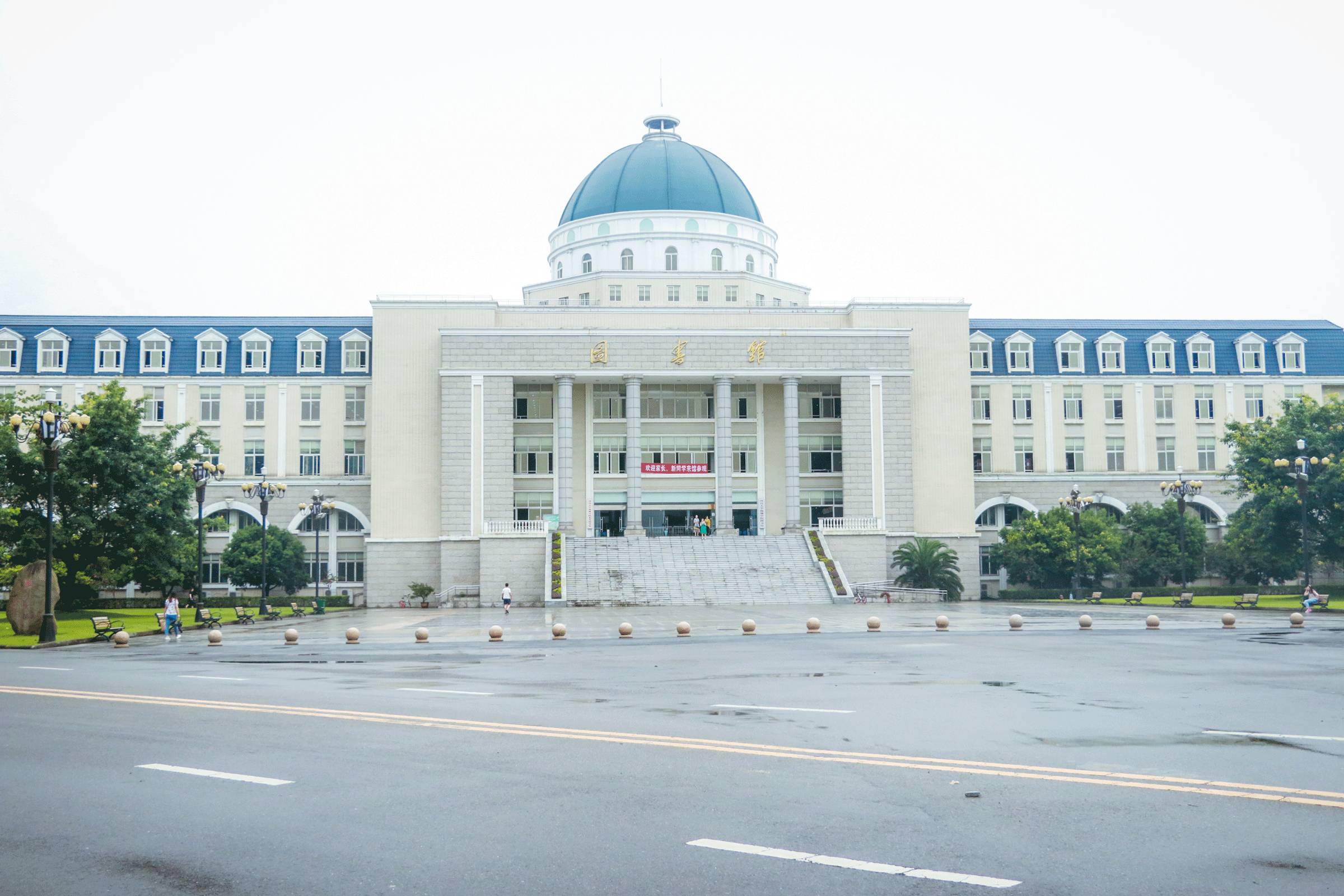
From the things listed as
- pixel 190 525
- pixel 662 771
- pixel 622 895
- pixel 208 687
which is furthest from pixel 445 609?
pixel 622 895

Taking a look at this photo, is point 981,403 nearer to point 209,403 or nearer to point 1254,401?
point 1254,401

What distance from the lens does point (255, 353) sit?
69.6m

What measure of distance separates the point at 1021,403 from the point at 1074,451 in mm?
4477

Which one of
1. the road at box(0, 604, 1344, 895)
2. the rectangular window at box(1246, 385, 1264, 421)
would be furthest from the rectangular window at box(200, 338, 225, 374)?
the rectangular window at box(1246, 385, 1264, 421)

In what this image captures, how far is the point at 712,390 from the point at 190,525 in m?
27.9

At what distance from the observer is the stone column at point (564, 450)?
2367 inches

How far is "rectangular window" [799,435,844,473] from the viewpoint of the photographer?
2495 inches

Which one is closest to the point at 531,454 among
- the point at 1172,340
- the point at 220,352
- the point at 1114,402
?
the point at 220,352

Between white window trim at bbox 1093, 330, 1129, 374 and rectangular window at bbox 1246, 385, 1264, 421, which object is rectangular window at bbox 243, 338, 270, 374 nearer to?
white window trim at bbox 1093, 330, 1129, 374

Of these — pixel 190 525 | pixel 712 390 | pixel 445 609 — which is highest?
pixel 712 390

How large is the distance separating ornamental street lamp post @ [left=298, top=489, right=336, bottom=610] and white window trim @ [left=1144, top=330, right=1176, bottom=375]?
50.7 m

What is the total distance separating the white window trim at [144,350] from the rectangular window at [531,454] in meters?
23.4

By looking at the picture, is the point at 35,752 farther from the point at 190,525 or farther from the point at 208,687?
the point at 190,525

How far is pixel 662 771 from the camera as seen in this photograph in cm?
1000
